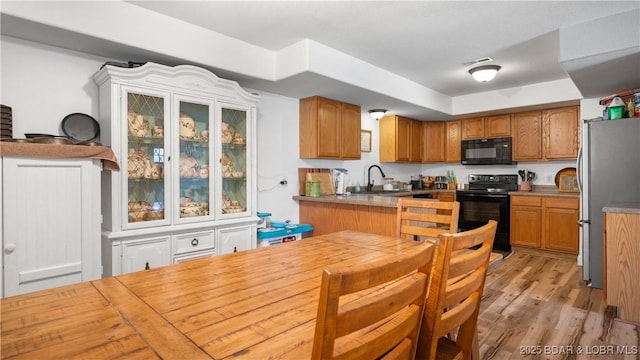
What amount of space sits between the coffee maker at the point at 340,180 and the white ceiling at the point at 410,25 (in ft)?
4.79

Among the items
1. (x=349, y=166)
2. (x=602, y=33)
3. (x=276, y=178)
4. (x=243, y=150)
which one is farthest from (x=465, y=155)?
(x=243, y=150)

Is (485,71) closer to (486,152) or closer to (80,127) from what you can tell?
(486,152)

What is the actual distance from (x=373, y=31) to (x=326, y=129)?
1.30 metres

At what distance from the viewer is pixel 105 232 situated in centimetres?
225

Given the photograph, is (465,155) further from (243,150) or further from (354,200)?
(243,150)

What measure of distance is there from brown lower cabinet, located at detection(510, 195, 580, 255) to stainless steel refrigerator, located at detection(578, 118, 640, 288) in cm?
100

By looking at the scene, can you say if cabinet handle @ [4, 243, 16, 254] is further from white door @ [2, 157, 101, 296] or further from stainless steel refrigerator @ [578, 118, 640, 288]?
stainless steel refrigerator @ [578, 118, 640, 288]

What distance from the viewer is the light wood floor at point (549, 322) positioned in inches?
80.0

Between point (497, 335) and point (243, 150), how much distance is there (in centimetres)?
249

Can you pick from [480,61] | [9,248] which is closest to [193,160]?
[9,248]

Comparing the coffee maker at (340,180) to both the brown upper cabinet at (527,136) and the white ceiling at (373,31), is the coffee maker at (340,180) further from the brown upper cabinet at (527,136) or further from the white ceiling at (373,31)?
the brown upper cabinet at (527,136)

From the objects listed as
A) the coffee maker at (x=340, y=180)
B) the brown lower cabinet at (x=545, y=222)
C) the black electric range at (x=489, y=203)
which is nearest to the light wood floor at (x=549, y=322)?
the brown lower cabinet at (x=545, y=222)

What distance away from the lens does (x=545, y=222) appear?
167 inches

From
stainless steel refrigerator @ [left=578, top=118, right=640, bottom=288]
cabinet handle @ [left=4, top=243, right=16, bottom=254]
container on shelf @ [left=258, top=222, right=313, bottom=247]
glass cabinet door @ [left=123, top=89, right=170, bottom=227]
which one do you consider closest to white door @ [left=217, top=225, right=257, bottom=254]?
container on shelf @ [left=258, top=222, right=313, bottom=247]
